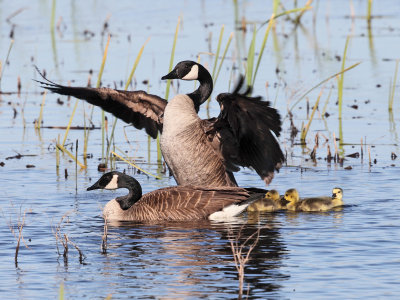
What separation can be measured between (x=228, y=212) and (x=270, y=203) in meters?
0.74

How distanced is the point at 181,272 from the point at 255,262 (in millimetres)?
847

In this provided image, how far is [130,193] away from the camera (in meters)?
11.9

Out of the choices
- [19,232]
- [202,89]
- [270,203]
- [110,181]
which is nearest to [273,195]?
[270,203]

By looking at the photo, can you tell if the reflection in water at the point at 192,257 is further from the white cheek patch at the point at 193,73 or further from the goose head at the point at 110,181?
the white cheek patch at the point at 193,73

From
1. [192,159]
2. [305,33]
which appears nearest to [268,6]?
[305,33]

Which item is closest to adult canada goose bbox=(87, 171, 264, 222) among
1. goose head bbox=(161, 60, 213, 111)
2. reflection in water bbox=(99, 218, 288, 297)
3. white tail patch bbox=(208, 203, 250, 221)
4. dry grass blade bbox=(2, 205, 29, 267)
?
white tail patch bbox=(208, 203, 250, 221)

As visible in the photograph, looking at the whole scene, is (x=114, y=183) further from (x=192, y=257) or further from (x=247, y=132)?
(x=192, y=257)

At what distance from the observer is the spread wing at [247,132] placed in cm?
1089

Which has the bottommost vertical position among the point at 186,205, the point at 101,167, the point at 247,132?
the point at 186,205

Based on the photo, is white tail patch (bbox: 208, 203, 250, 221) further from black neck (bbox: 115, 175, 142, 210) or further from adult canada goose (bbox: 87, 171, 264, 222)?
black neck (bbox: 115, 175, 142, 210)

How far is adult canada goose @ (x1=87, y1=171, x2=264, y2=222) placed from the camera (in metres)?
11.4

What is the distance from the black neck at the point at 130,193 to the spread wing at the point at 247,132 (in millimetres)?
1114

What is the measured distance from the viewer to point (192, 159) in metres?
12.0

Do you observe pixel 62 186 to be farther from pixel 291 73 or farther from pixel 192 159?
Result: pixel 291 73
